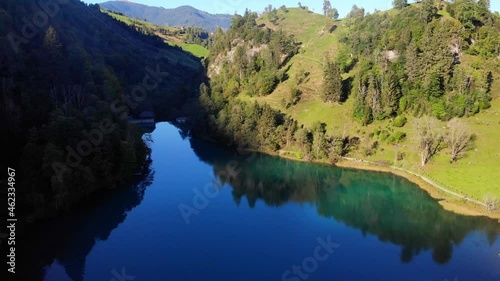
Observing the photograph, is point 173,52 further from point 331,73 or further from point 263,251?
point 263,251

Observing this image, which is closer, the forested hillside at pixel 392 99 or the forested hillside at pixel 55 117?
the forested hillside at pixel 55 117

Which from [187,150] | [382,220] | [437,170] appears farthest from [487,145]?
[187,150]

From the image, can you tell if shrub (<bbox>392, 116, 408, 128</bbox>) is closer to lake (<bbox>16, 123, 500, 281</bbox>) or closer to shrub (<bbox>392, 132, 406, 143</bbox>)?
shrub (<bbox>392, 132, 406, 143</bbox>)

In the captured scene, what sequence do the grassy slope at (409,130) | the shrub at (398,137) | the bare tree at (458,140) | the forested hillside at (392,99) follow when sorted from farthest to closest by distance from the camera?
the shrub at (398,137), the forested hillside at (392,99), the bare tree at (458,140), the grassy slope at (409,130)

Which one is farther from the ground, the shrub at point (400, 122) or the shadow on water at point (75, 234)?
the shrub at point (400, 122)

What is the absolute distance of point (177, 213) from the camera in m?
55.3

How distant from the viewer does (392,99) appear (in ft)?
278

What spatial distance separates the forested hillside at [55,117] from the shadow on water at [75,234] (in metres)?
1.92

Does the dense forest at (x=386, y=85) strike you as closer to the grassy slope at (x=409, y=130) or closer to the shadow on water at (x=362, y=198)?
the grassy slope at (x=409, y=130)

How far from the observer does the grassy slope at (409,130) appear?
63062 millimetres

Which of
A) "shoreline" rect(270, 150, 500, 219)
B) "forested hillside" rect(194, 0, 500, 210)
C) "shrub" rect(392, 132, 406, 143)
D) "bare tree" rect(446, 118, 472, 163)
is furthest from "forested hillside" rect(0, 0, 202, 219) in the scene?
"bare tree" rect(446, 118, 472, 163)

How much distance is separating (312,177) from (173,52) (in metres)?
142

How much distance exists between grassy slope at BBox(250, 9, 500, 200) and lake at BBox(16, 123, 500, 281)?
591cm

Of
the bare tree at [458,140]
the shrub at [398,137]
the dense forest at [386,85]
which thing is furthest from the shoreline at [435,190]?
the bare tree at [458,140]
